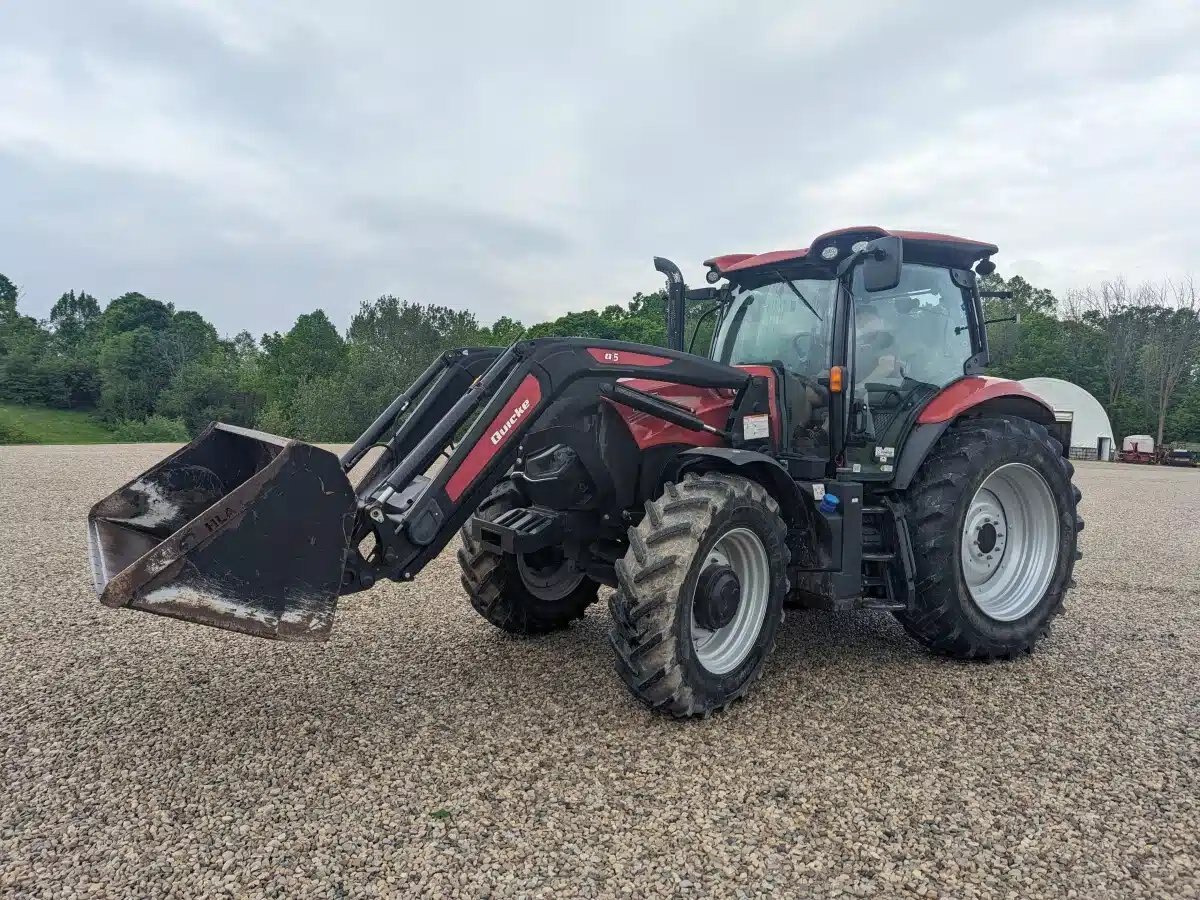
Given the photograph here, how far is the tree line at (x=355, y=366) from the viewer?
45.0m

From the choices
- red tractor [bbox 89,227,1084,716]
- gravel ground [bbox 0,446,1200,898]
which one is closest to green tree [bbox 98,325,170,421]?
gravel ground [bbox 0,446,1200,898]

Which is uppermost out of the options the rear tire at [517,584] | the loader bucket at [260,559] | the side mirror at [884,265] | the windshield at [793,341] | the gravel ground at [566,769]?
the side mirror at [884,265]

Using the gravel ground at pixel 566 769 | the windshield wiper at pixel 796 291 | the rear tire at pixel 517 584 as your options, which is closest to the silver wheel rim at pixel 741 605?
the gravel ground at pixel 566 769

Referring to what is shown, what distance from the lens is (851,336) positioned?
182 inches

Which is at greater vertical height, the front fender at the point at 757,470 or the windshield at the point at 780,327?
the windshield at the point at 780,327

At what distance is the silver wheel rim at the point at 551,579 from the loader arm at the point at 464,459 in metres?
1.25

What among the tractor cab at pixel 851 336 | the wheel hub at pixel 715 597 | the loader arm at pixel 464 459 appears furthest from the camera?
the tractor cab at pixel 851 336

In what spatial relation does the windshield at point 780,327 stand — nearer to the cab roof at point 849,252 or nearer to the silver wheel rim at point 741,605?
the cab roof at point 849,252

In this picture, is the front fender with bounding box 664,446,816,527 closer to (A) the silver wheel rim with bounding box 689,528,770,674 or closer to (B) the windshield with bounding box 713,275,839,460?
(A) the silver wheel rim with bounding box 689,528,770,674

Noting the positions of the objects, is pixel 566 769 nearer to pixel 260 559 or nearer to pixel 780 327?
pixel 260 559

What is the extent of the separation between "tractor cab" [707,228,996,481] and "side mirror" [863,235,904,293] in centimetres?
5

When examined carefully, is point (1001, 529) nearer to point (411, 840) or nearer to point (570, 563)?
point (570, 563)

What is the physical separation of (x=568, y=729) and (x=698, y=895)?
49.7 inches

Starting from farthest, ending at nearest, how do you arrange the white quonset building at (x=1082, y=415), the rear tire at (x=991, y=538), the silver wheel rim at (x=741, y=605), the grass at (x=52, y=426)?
the white quonset building at (x=1082, y=415), the grass at (x=52, y=426), the rear tire at (x=991, y=538), the silver wheel rim at (x=741, y=605)
